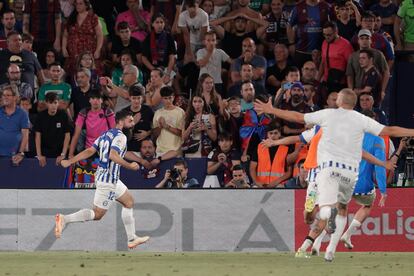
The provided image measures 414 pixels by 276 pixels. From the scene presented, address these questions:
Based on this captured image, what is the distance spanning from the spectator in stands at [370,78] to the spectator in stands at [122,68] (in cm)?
387

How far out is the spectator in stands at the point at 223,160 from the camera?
20.6 meters

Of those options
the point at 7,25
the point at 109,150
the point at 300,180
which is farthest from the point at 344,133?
the point at 7,25

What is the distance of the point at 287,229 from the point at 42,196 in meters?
3.78

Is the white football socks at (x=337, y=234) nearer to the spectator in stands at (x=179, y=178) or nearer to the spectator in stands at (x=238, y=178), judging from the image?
A: the spectator in stands at (x=238, y=178)

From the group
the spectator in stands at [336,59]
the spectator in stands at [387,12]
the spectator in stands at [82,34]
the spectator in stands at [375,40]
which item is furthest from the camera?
the spectator in stands at [387,12]

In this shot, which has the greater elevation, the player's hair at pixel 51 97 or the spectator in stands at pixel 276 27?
the spectator in stands at pixel 276 27

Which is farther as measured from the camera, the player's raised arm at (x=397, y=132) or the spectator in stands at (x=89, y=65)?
the spectator in stands at (x=89, y=65)

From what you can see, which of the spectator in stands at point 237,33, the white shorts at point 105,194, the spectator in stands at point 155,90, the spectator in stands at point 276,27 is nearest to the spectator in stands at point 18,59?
the spectator in stands at point 155,90

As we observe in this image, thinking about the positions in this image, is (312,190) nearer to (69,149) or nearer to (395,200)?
(395,200)

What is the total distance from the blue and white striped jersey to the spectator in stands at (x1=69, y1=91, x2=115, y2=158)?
341 cm

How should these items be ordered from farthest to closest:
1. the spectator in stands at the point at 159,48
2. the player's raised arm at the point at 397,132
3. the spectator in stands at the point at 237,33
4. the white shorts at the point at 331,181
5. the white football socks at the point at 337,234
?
1. the spectator in stands at the point at 237,33
2. the spectator in stands at the point at 159,48
3. the white football socks at the point at 337,234
4. the white shorts at the point at 331,181
5. the player's raised arm at the point at 397,132

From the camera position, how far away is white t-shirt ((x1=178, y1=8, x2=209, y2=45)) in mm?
Answer: 23516

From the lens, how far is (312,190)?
16.6 m

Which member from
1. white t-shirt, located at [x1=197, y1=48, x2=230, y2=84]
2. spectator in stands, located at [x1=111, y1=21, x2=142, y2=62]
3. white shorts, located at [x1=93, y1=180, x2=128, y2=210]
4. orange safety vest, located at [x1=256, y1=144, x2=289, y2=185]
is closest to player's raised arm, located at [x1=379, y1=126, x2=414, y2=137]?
white shorts, located at [x1=93, y1=180, x2=128, y2=210]
